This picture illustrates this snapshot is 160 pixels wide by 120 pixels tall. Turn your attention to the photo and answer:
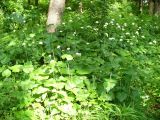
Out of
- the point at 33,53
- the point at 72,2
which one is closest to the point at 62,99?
the point at 33,53

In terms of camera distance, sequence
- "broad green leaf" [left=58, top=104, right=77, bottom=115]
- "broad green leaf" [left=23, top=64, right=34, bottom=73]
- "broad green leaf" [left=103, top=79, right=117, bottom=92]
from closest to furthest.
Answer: "broad green leaf" [left=58, top=104, right=77, bottom=115], "broad green leaf" [left=103, top=79, right=117, bottom=92], "broad green leaf" [left=23, top=64, right=34, bottom=73]

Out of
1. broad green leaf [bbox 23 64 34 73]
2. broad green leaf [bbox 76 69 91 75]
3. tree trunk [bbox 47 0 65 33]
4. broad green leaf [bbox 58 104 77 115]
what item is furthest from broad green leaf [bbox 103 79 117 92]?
tree trunk [bbox 47 0 65 33]

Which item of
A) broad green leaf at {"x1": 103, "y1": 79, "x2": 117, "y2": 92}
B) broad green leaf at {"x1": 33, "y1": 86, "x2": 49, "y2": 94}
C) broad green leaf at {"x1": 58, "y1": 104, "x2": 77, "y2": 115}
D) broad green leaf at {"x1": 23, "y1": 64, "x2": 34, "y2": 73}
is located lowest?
broad green leaf at {"x1": 58, "y1": 104, "x2": 77, "y2": 115}

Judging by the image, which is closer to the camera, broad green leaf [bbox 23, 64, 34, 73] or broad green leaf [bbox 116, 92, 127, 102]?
broad green leaf [bbox 116, 92, 127, 102]

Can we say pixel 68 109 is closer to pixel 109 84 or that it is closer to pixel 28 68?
pixel 109 84

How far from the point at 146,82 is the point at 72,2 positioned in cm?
2045

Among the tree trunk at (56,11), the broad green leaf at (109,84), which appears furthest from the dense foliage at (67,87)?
the tree trunk at (56,11)


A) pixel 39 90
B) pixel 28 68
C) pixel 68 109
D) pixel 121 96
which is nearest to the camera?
pixel 68 109

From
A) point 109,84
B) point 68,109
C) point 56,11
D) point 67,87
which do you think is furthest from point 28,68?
point 56,11

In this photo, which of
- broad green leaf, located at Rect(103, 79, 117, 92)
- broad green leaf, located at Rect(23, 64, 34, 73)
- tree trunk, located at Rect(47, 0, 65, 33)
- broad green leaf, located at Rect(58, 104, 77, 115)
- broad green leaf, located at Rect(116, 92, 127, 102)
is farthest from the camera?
tree trunk, located at Rect(47, 0, 65, 33)

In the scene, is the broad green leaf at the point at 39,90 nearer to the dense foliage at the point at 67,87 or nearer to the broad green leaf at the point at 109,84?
the dense foliage at the point at 67,87

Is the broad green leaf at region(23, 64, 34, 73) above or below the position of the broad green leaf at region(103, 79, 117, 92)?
above

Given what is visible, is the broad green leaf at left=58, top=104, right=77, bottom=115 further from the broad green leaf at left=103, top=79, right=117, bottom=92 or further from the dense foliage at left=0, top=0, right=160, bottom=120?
the broad green leaf at left=103, top=79, right=117, bottom=92

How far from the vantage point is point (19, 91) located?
504cm
